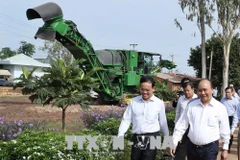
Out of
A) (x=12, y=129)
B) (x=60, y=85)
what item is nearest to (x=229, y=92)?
(x=60, y=85)

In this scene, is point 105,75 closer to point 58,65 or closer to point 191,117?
point 58,65

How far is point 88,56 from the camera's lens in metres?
18.8

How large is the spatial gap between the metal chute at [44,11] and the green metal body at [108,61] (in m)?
0.76

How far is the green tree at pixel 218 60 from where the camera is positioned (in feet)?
125

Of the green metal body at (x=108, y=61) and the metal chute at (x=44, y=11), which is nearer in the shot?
the metal chute at (x=44, y=11)

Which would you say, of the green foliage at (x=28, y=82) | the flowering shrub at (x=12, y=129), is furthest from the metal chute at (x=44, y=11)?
the flowering shrub at (x=12, y=129)

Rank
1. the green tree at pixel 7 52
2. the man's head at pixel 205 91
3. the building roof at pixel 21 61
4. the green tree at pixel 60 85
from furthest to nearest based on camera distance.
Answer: the green tree at pixel 7 52 < the building roof at pixel 21 61 < the green tree at pixel 60 85 < the man's head at pixel 205 91

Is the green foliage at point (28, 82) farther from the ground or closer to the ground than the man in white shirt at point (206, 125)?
farther from the ground

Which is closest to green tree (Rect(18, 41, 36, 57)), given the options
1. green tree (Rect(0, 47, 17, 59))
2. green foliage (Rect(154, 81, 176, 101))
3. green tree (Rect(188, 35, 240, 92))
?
green tree (Rect(0, 47, 17, 59))

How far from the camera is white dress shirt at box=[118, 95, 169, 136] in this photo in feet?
15.2

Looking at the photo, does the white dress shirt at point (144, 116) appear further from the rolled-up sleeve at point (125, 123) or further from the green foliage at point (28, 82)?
the green foliage at point (28, 82)

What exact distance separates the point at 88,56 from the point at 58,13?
4.05 meters

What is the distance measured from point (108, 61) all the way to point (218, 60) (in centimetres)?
2181

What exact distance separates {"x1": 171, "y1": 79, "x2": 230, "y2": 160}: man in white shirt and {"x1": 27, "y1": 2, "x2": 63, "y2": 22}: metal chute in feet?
32.5
